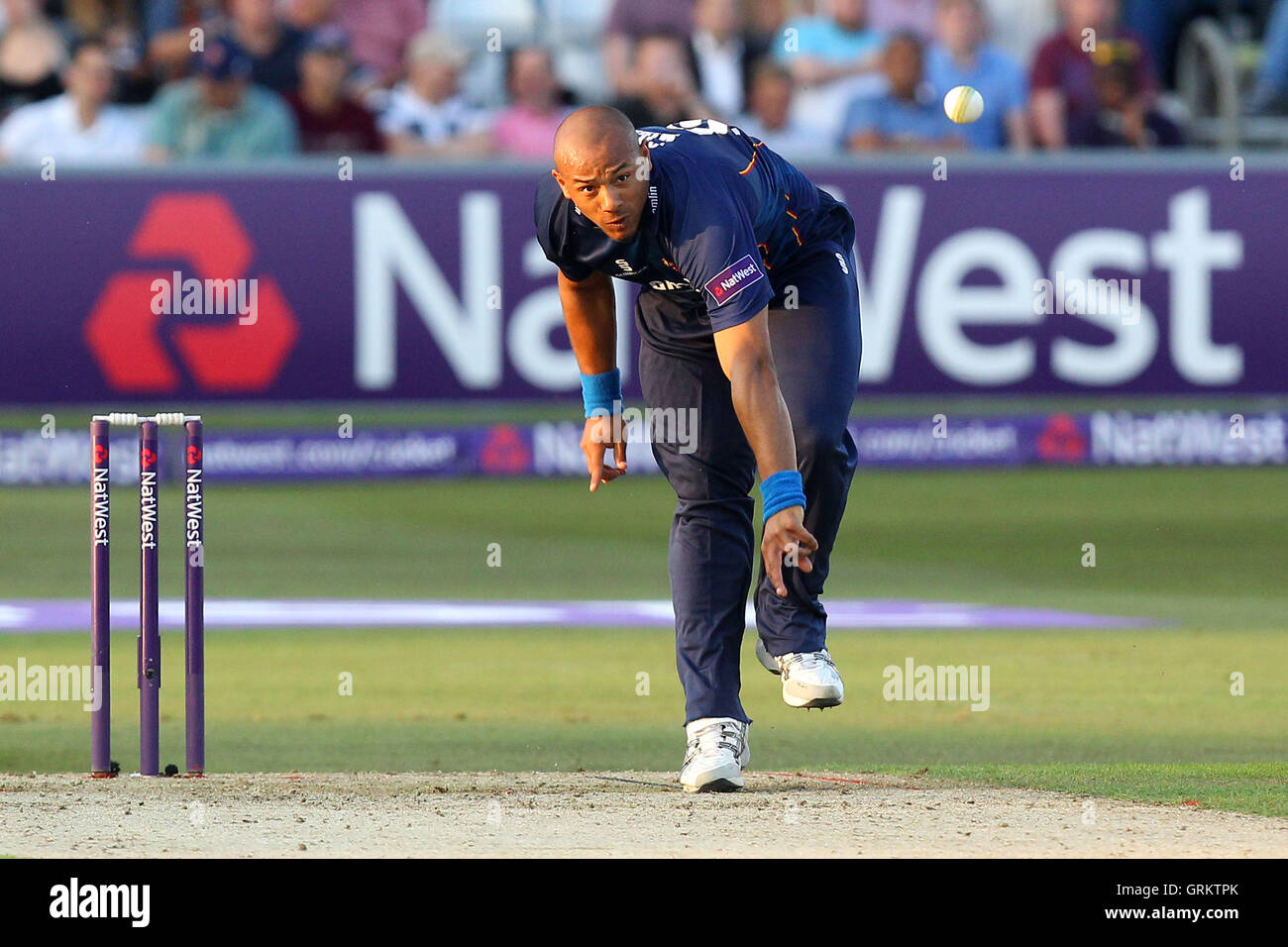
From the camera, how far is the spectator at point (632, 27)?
15891 millimetres

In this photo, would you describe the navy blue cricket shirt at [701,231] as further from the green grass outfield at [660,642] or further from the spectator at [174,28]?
the spectator at [174,28]

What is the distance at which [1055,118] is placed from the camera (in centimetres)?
1568

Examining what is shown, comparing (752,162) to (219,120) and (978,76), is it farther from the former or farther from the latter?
(978,76)

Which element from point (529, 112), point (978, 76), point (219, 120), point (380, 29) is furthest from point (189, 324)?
point (978, 76)

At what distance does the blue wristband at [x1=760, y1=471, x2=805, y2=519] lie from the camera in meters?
5.20

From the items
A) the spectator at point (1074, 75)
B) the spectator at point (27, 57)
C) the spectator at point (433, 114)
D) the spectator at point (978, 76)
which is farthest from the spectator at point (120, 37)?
the spectator at point (1074, 75)

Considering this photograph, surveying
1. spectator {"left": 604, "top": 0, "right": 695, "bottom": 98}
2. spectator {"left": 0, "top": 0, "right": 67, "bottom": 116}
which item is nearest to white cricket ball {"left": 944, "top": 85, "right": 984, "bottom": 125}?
spectator {"left": 604, "top": 0, "right": 695, "bottom": 98}

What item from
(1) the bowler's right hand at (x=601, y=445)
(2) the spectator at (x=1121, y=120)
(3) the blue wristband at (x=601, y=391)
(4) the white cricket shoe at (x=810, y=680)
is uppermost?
(2) the spectator at (x=1121, y=120)

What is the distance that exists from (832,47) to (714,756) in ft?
37.3

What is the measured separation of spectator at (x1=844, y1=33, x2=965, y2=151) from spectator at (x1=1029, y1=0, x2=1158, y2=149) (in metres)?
0.84

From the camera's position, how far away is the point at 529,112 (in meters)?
15.6

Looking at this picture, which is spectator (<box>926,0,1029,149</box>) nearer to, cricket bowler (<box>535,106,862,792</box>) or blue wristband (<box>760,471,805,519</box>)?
cricket bowler (<box>535,106,862,792</box>)

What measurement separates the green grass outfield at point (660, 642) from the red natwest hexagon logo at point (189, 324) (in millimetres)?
801

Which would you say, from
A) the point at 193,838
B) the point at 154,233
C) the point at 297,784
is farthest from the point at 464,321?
the point at 193,838
